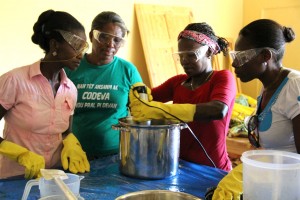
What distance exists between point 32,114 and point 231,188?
0.84 metres

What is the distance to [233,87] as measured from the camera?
1605 mm

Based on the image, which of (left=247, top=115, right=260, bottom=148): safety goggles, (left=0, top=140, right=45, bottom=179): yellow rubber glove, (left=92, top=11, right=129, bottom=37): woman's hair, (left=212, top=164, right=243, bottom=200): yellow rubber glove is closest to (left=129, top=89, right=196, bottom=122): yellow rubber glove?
(left=247, top=115, right=260, bottom=148): safety goggles

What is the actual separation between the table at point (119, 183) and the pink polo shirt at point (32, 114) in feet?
0.55

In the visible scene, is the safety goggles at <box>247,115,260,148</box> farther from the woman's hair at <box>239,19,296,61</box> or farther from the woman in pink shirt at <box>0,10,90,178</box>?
the woman in pink shirt at <box>0,10,90,178</box>

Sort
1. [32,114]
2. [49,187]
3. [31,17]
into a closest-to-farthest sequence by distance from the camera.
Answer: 1. [49,187]
2. [32,114]
3. [31,17]

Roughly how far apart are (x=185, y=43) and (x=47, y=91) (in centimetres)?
69

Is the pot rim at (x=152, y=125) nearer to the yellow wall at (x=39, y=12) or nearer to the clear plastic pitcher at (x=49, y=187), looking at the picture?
the clear plastic pitcher at (x=49, y=187)

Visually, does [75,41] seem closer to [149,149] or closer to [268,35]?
[149,149]

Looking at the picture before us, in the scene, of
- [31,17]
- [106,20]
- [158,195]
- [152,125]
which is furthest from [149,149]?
[31,17]

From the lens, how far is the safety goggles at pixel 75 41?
4.90ft

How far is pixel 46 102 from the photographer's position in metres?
1.48

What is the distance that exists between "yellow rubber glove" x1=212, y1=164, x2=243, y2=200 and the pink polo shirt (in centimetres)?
75

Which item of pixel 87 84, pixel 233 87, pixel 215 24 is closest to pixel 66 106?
pixel 87 84

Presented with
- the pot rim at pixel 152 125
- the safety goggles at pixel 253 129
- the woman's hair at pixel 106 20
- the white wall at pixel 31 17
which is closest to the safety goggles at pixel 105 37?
the woman's hair at pixel 106 20
